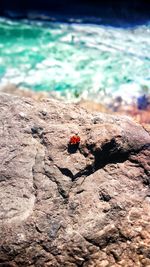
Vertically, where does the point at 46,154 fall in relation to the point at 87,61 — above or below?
above

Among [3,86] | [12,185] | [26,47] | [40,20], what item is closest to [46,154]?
[12,185]

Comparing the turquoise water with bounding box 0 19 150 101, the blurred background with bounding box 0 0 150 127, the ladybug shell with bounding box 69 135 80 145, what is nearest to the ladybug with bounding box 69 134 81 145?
the ladybug shell with bounding box 69 135 80 145

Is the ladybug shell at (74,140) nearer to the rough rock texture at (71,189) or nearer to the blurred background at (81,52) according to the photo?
the rough rock texture at (71,189)

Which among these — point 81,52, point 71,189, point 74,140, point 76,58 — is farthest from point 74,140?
point 81,52

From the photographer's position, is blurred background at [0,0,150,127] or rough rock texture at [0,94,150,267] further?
blurred background at [0,0,150,127]

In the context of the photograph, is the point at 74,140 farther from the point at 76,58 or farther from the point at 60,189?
the point at 76,58

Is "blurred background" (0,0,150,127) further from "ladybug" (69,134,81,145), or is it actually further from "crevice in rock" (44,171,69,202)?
"crevice in rock" (44,171,69,202)

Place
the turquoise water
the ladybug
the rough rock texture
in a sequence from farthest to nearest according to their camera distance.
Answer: the turquoise water < the ladybug < the rough rock texture

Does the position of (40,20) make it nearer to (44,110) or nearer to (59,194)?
(44,110)
